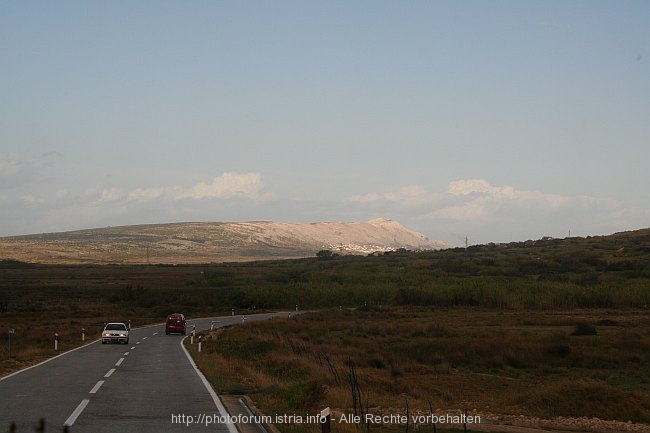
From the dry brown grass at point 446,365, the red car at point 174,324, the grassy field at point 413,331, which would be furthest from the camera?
the red car at point 174,324

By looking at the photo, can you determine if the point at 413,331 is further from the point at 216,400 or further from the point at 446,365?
the point at 216,400

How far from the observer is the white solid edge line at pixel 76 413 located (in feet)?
45.8

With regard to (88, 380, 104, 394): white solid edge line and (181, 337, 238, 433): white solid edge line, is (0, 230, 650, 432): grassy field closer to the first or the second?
(181, 337, 238, 433): white solid edge line

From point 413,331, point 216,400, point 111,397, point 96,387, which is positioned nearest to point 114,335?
point 413,331

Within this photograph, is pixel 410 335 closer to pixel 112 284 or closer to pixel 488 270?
pixel 488 270

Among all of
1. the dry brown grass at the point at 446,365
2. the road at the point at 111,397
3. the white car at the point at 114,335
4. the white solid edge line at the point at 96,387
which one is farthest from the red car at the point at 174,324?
the white solid edge line at the point at 96,387

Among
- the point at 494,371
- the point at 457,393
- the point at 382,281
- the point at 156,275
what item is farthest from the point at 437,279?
the point at 457,393

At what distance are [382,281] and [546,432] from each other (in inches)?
3548

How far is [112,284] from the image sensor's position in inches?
4813

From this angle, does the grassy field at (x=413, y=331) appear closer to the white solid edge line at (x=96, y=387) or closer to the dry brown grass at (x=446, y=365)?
the dry brown grass at (x=446, y=365)

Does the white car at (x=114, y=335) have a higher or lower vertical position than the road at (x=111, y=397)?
lower

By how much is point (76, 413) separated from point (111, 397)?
2914 mm

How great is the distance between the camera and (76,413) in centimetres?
1514

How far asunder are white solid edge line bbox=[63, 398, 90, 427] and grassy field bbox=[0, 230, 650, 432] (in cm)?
388
